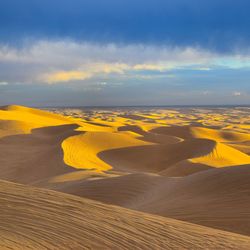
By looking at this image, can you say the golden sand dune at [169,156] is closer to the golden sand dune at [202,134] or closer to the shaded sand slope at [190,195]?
the shaded sand slope at [190,195]

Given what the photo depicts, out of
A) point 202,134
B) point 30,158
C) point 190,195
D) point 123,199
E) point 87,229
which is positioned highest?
point 87,229

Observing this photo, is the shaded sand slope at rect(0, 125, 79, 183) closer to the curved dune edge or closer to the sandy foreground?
the sandy foreground

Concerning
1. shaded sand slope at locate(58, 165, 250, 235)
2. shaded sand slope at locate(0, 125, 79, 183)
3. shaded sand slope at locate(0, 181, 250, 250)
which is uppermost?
shaded sand slope at locate(0, 181, 250, 250)

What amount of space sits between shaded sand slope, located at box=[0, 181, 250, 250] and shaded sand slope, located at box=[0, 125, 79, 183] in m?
9.90

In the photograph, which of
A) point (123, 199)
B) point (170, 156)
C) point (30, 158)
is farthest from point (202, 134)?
point (123, 199)

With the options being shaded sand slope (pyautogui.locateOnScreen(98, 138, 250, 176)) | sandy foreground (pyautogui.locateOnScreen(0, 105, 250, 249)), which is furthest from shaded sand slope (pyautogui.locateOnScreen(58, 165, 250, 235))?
shaded sand slope (pyautogui.locateOnScreen(98, 138, 250, 176))

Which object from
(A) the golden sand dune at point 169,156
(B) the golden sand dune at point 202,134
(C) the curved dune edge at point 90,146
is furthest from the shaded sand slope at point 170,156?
(B) the golden sand dune at point 202,134

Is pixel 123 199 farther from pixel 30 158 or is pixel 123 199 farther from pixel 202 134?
pixel 202 134

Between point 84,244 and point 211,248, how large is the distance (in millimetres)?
1565

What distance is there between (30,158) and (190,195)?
1185 cm

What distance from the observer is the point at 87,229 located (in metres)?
5.02

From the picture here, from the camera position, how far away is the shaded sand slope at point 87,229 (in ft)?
15.4

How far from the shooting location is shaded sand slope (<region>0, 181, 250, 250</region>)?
469cm

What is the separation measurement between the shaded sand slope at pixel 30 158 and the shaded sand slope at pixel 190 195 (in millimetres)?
5034
